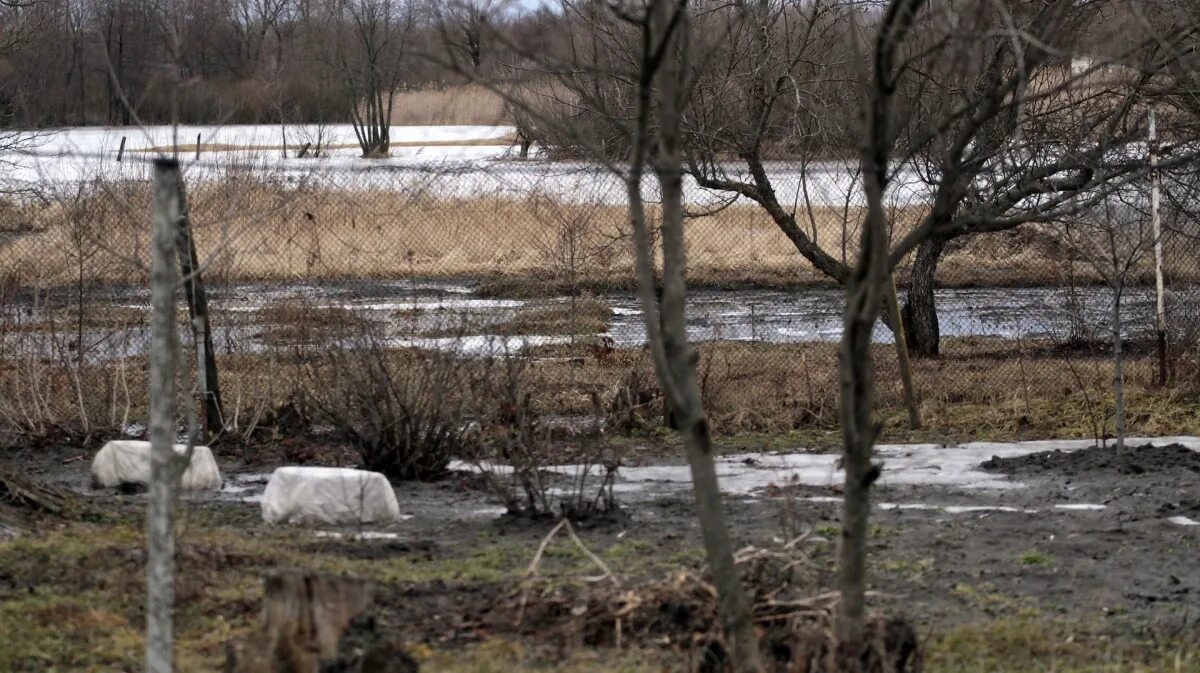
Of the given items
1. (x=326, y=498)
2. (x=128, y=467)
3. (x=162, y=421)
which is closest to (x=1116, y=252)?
(x=326, y=498)

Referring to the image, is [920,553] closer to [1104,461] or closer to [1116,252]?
[1104,461]

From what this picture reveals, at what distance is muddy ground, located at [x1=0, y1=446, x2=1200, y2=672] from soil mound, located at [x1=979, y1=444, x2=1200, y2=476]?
0.08ft

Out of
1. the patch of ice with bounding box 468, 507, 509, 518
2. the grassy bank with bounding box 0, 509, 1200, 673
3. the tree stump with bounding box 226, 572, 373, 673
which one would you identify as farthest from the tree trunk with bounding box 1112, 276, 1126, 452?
the tree stump with bounding box 226, 572, 373, 673

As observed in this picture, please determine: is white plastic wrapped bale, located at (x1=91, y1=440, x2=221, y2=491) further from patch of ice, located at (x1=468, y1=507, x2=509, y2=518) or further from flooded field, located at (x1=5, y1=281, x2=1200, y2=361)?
patch of ice, located at (x1=468, y1=507, x2=509, y2=518)

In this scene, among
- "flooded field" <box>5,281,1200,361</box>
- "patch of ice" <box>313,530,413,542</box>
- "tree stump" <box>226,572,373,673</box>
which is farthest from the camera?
"flooded field" <box>5,281,1200,361</box>

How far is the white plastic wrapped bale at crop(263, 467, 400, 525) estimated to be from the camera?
6.64 metres

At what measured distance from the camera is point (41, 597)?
16.5 ft

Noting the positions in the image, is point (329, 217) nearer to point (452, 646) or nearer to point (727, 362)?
point (727, 362)

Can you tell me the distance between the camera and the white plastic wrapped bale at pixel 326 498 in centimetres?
664

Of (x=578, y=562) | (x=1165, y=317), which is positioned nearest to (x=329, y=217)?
(x=1165, y=317)

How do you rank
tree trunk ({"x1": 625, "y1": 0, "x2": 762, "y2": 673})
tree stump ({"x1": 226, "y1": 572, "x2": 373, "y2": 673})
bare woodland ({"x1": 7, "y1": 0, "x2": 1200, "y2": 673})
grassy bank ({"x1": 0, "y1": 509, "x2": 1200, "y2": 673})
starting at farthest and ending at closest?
grassy bank ({"x1": 0, "y1": 509, "x2": 1200, "y2": 673})
tree stump ({"x1": 226, "y1": 572, "x2": 373, "y2": 673})
bare woodland ({"x1": 7, "y1": 0, "x2": 1200, "y2": 673})
tree trunk ({"x1": 625, "y1": 0, "x2": 762, "y2": 673})

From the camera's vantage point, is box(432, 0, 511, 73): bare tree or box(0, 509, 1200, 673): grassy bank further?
box(0, 509, 1200, 673): grassy bank

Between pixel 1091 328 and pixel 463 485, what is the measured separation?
963cm

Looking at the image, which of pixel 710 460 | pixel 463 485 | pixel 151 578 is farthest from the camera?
pixel 463 485
